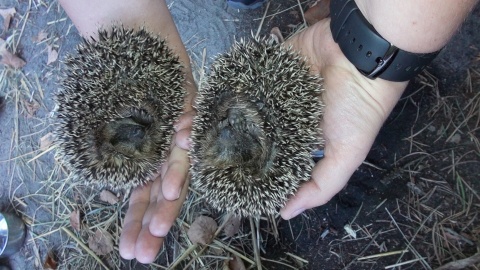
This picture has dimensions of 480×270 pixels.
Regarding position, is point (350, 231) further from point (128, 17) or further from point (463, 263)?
point (128, 17)

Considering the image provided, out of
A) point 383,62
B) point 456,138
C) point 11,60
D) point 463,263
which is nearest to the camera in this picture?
point 383,62

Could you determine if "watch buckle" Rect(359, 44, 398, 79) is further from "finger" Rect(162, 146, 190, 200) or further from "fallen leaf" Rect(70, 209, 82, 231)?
"fallen leaf" Rect(70, 209, 82, 231)

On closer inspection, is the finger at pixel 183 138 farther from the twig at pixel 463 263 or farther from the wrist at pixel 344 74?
the twig at pixel 463 263

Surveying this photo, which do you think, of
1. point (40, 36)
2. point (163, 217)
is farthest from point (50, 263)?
point (40, 36)

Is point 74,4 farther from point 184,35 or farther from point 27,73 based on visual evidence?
point 27,73

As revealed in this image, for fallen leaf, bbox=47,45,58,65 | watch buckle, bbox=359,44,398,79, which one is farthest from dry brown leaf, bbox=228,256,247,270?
fallen leaf, bbox=47,45,58,65

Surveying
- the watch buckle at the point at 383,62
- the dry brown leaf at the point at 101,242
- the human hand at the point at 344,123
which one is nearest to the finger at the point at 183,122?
the human hand at the point at 344,123
